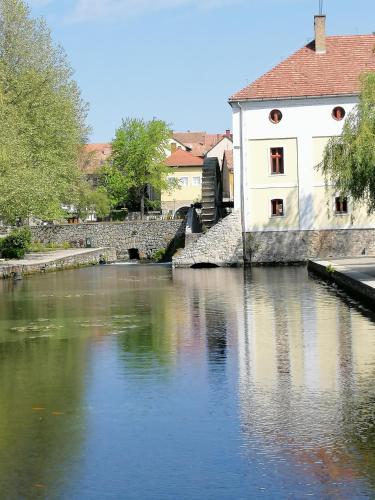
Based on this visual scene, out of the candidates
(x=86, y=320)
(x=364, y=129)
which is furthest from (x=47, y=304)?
(x=364, y=129)

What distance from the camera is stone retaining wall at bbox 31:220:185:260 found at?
64.8m

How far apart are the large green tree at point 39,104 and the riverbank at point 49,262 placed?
236 cm

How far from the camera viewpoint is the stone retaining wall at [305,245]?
44.7 meters

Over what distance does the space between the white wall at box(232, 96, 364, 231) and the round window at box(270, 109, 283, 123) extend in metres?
0.14

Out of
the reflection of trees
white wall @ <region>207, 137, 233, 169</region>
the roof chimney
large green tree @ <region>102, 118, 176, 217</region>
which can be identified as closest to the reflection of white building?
the roof chimney

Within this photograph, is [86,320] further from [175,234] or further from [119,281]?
[175,234]

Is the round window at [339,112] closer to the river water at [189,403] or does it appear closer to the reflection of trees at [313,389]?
the river water at [189,403]

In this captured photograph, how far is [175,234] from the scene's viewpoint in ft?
209

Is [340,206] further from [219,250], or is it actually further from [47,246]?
[47,246]

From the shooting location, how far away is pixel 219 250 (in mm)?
45094

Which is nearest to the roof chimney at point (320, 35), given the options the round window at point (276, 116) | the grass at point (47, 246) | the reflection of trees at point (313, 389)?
the round window at point (276, 116)

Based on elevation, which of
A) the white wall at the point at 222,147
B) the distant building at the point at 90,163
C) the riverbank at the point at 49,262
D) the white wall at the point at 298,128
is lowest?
the riverbank at the point at 49,262

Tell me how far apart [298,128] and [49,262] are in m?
13.6

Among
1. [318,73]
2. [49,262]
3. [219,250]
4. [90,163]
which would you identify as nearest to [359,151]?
[219,250]
